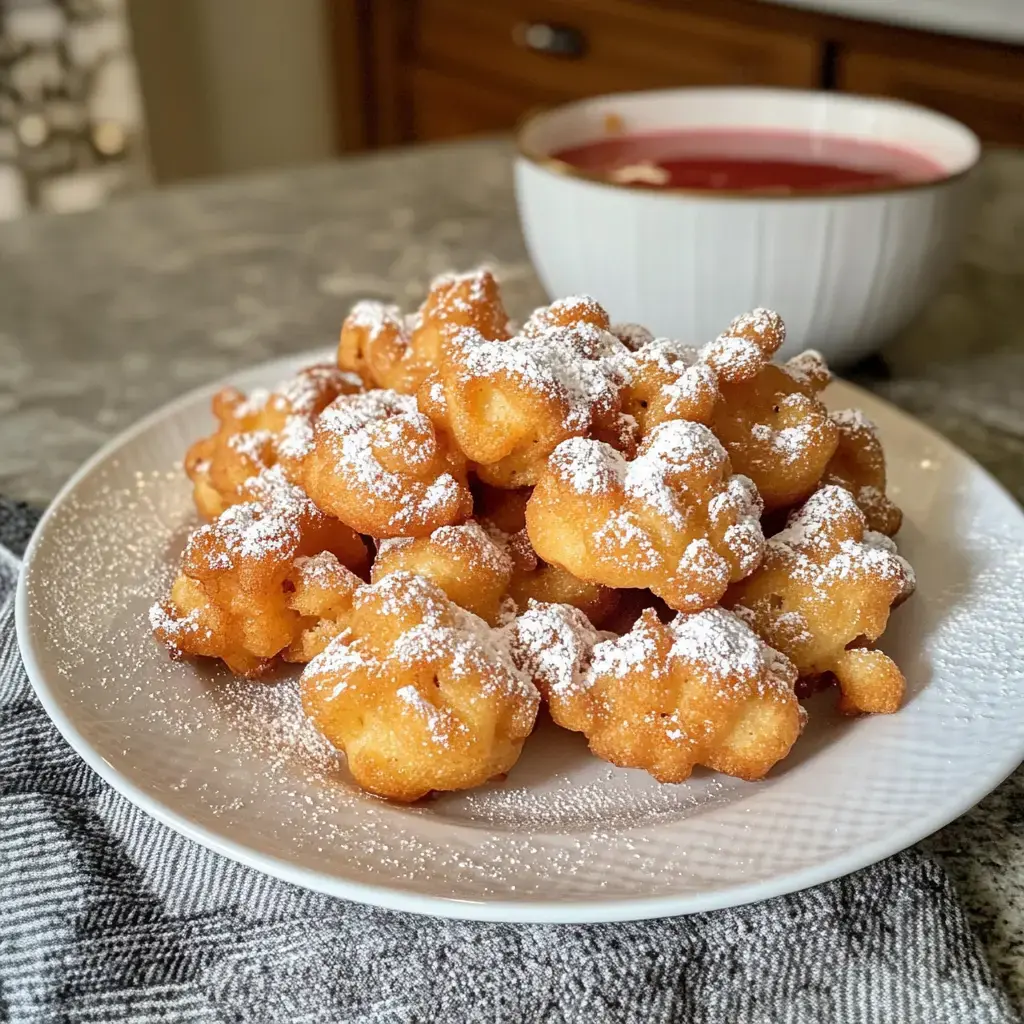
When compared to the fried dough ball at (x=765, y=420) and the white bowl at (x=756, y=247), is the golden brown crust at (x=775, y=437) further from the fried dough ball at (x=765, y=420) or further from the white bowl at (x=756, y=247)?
the white bowl at (x=756, y=247)

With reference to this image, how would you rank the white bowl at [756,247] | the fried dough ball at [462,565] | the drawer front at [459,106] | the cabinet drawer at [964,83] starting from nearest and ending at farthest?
the fried dough ball at [462,565]
the white bowl at [756,247]
the cabinet drawer at [964,83]
the drawer front at [459,106]

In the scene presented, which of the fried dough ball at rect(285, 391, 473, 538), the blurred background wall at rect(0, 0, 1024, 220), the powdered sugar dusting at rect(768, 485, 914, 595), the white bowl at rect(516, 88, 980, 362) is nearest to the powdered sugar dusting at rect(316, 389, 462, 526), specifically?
the fried dough ball at rect(285, 391, 473, 538)

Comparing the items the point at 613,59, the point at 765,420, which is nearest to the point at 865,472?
the point at 765,420

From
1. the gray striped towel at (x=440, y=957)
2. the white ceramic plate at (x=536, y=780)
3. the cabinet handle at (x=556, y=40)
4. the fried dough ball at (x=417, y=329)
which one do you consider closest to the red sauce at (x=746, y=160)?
the fried dough ball at (x=417, y=329)

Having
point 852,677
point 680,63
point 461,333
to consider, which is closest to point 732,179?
point 461,333

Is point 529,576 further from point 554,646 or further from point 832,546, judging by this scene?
point 832,546

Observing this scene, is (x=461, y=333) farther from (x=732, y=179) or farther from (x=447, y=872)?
(x=732, y=179)
